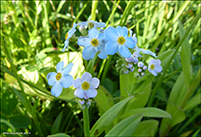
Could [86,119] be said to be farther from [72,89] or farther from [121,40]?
[72,89]

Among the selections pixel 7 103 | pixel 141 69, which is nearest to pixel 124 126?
pixel 141 69

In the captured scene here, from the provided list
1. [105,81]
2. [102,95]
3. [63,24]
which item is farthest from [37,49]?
[102,95]

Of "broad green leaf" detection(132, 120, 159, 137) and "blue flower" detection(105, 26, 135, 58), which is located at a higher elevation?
"blue flower" detection(105, 26, 135, 58)

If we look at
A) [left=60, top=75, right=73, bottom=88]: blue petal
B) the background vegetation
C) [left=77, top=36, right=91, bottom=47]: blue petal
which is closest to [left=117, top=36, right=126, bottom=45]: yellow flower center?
[left=77, top=36, right=91, bottom=47]: blue petal

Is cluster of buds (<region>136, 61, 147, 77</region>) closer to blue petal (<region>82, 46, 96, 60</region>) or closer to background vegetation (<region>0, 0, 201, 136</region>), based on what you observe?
background vegetation (<region>0, 0, 201, 136</region>)

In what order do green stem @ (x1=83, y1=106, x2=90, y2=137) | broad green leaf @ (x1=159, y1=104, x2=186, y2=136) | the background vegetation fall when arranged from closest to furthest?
green stem @ (x1=83, y1=106, x2=90, y2=137), the background vegetation, broad green leaf @ (x1=159, y1=104, x2=186, y2=136)

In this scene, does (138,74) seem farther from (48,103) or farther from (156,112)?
(48,103)
